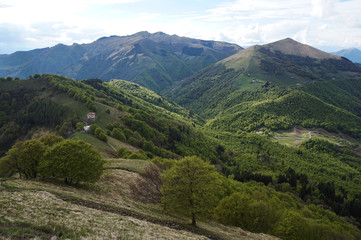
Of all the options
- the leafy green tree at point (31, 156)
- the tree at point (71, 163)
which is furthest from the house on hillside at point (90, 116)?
the tree at point (71, 163)

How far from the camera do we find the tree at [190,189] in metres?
43.6

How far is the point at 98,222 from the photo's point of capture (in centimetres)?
2884

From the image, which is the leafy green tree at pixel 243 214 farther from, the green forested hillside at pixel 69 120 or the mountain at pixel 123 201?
the green forested hillside at pixel 69 120

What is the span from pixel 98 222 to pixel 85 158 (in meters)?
22.7

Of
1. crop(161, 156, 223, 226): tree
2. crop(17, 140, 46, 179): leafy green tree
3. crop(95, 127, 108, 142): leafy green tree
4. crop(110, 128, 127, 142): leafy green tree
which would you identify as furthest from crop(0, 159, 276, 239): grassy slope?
crop(110, 128, 127, 142): leafy green tree

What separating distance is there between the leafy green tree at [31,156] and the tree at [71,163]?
16.0ft

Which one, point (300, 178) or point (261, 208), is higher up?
point (261, 208)

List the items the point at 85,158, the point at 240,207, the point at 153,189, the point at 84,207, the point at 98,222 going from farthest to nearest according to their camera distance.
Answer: the point at 153,189 → the point at 240,207 → the point at 85,158 → the point at 84,207 → the point at 98,222

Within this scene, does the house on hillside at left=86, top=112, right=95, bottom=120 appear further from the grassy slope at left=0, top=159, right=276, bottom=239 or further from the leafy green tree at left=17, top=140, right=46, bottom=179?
the grassy slope at left=0, top=159, right=276, bottom=239

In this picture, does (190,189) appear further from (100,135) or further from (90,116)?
(90,116)

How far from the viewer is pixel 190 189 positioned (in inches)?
1734

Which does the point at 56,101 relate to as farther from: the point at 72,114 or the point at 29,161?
the point at 29,161

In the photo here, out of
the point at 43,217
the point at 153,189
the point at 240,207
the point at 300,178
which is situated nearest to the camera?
the point at 43,217

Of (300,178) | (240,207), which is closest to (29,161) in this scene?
(240,207)
